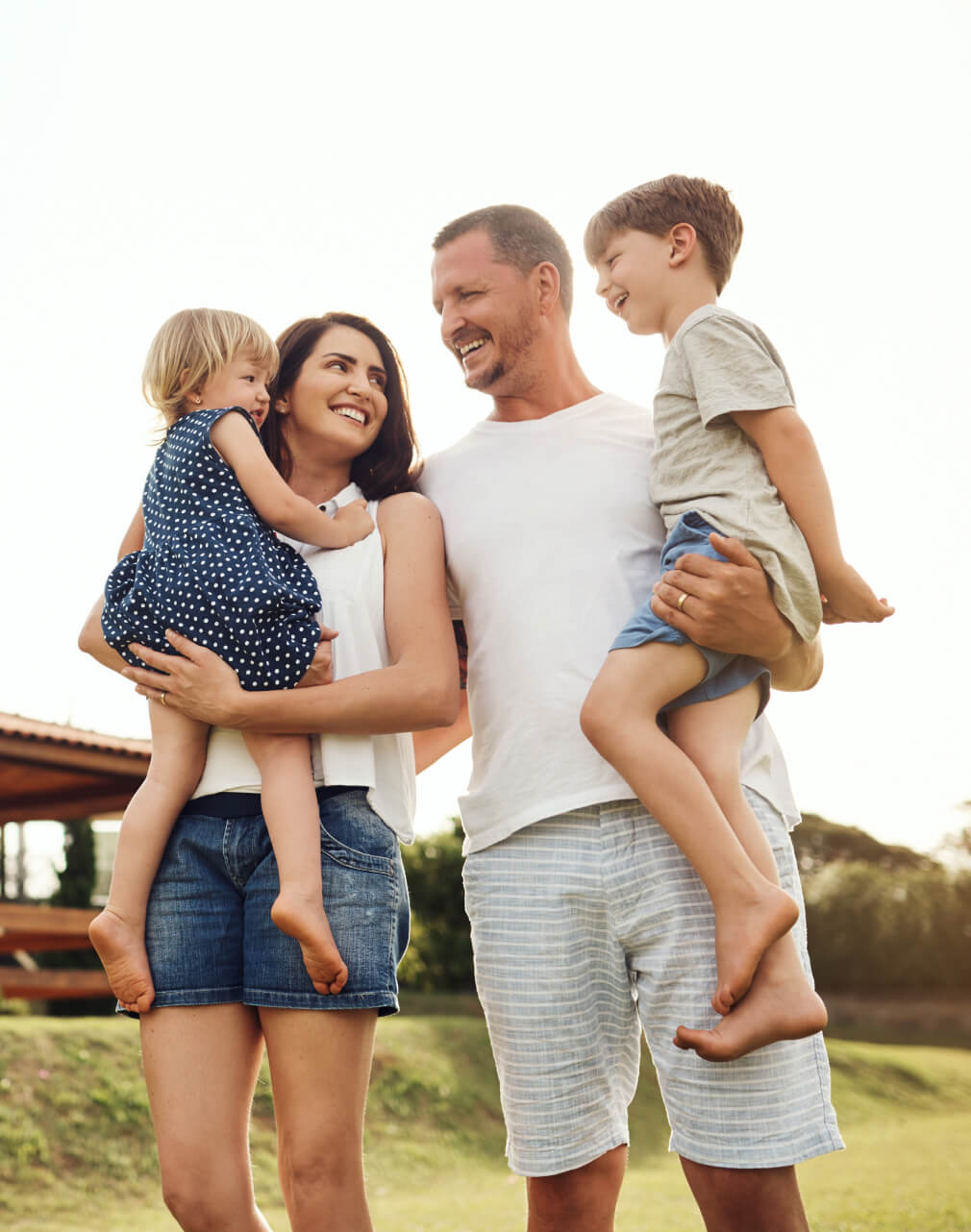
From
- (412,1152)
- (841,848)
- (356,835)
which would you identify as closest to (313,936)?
(356,835)

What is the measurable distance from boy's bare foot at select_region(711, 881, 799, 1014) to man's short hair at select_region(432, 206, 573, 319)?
157 centimetres

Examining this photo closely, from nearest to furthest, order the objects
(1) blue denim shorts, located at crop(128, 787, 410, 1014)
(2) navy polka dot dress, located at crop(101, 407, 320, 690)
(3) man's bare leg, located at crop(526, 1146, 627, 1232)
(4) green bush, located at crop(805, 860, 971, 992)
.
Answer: (1) blue denim shorts, located at crop(128, 787, 410, 1014) < (2) navy polka dot dress, located at crop(101, 407, 320, 690) < (3) man's bare leg, located at crop(526, 1146, 627, 1232) < (4) green bush, located at crop(805, 860, 971, 992)

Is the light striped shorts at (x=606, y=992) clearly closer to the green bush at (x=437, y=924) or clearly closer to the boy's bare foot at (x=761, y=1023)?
the boy's bare foot at (x=761, y=1023)

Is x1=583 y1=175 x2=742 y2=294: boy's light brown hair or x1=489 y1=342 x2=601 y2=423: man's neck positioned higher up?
x1=583 y1=175 x2=742 y2=294: boy's light brown hair

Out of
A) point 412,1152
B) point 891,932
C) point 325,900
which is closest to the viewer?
point 325,900

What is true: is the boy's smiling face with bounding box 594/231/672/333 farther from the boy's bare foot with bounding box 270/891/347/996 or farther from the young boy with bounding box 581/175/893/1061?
the boy's bare foot with bounding box 270/891/347/996

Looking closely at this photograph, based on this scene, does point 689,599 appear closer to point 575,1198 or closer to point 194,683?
point 194,683

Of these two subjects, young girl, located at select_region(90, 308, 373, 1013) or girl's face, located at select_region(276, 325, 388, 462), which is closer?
young girl, located at select_region(90, 308, 373, 1013)

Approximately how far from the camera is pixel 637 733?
6.86 feet

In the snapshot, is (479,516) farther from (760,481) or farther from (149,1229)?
(149,1229)

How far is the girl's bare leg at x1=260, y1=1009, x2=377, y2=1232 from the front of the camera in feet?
6.33

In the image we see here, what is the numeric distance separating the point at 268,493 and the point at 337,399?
0.37 meters

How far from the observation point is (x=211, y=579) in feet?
7.08

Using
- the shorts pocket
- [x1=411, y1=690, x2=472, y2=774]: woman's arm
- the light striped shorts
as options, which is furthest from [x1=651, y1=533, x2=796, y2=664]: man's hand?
[x1=411, y1=690, x2=472, y2=774]: woman's arm
